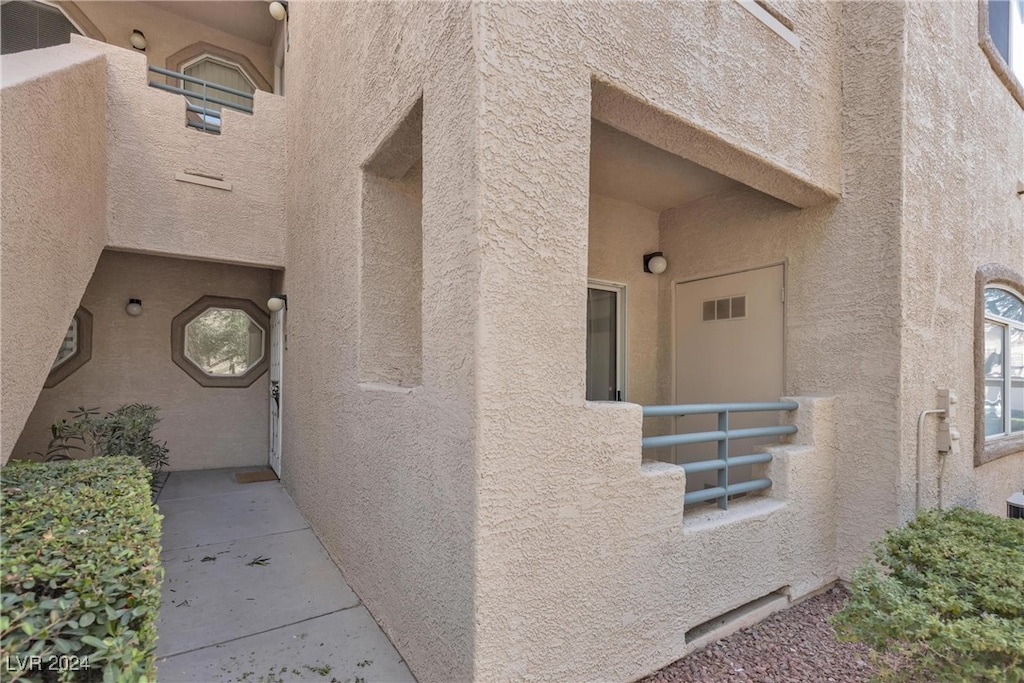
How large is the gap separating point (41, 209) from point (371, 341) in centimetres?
296

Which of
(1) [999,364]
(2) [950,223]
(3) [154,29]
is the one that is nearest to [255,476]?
(3) [154,29]

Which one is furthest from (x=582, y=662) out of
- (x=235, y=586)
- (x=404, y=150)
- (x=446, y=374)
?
(x=404, y=150)

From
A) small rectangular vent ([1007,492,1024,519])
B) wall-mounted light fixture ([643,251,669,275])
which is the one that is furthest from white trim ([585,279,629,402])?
small rectangular vent ([1007,492,1024,519])

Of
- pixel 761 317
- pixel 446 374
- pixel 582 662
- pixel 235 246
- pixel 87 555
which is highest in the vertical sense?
pixel 235 246

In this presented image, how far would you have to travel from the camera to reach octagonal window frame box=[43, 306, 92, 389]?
657 centimetres

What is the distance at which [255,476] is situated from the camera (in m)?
7.07

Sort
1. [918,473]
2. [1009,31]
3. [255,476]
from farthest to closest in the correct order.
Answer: [255,476] → [1009,31] → [918,473]

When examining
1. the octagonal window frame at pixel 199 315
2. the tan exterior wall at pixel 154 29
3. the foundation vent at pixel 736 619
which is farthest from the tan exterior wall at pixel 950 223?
the tan exterior wall at pixel 154 29

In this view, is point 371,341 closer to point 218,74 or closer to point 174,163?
point 174,163

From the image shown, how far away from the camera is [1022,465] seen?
5.81m

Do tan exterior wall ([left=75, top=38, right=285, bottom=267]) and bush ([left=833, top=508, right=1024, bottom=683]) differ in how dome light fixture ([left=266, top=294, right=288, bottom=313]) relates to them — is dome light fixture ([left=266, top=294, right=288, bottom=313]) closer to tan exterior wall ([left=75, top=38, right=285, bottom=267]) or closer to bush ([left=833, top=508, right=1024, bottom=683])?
tan exterior wall ([left=75, top=38, right=285, bottom=267])

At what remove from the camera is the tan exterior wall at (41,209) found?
3.30 m

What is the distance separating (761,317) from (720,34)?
269cm

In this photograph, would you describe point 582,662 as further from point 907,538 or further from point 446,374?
point 907,538
